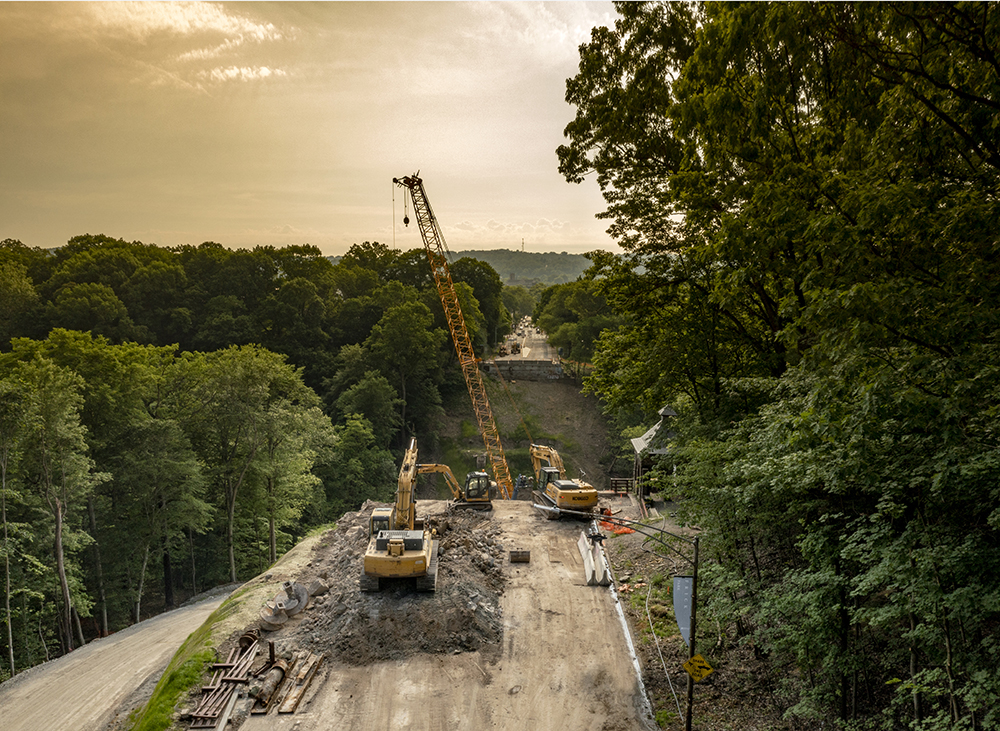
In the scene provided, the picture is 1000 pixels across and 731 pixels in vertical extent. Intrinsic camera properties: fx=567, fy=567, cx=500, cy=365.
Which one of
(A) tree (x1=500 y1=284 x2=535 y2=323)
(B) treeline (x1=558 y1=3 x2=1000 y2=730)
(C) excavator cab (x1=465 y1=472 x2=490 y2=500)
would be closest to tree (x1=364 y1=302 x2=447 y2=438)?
(C) excavator cab (x1=465 y1=472 x2=490 y2=500)

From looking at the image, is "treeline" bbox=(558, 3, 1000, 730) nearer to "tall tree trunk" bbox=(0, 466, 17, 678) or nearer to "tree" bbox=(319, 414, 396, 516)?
"tall tree trunk" bbox=(0, 466, 17, 678)

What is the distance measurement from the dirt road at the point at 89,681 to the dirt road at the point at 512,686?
23.5ft

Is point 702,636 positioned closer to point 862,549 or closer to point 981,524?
point 862,549

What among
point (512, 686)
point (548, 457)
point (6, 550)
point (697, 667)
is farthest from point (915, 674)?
point (6, 550)

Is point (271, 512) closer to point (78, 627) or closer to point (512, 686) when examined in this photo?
point (78, 627)

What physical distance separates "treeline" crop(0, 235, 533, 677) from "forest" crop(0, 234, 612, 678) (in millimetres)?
116

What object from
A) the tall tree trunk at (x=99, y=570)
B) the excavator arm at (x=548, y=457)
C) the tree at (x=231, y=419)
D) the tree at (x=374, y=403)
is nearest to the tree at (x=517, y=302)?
the tree at (x=374, y=403)

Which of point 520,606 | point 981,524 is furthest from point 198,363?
point 981,524

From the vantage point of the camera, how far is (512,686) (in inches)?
530

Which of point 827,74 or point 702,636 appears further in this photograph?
point 702,636

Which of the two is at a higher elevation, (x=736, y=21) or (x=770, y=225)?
(x=736, y=21)

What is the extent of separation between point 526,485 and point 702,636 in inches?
927

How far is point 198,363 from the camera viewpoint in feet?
108

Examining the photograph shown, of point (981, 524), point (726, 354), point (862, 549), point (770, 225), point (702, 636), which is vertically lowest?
point (702, 636)
